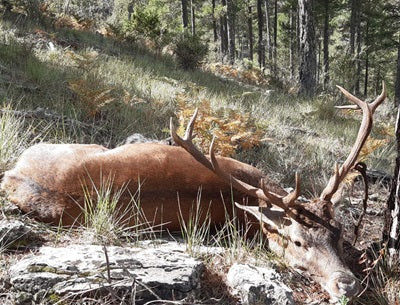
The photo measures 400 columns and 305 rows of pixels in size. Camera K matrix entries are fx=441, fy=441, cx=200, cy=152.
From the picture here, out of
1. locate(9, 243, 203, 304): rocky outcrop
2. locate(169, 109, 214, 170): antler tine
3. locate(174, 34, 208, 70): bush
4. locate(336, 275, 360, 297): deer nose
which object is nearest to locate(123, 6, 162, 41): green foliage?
locate(174, 34, 208, 70): bush

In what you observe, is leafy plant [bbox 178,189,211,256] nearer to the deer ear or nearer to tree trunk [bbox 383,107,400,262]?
the deer ear

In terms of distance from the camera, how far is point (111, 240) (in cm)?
311

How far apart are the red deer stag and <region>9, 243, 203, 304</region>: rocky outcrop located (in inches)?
25.0

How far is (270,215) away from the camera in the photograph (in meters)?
3.50

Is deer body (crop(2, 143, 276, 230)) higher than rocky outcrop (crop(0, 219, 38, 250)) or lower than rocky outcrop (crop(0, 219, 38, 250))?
higher

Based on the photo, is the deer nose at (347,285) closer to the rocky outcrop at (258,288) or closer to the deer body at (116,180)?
the rocky outcrop at (258,288)

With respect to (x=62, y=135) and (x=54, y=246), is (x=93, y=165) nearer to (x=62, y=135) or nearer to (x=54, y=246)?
(x=54, y=246)

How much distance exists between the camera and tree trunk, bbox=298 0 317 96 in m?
11.5

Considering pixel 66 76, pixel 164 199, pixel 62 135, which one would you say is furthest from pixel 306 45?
pixel 164 199

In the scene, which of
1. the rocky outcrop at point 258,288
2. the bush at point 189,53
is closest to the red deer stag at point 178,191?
the rocky outcrop at point 258,288

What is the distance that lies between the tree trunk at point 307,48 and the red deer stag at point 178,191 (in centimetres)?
866

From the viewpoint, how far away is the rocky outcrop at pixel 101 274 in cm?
228

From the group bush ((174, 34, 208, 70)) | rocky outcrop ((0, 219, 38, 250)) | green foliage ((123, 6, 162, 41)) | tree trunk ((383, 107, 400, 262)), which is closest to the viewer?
rocky outcrop ((0, 219, 38, 250))

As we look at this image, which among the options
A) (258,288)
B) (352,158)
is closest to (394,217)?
(352,158)
